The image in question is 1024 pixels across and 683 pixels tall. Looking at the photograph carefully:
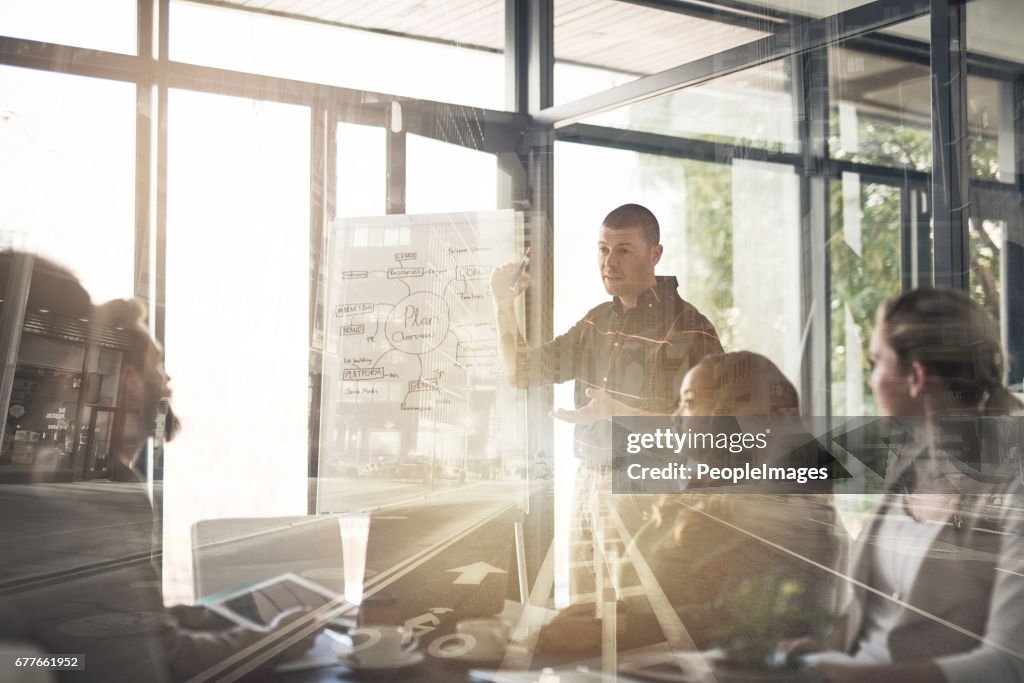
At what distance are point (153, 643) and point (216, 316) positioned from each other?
0.74 metres

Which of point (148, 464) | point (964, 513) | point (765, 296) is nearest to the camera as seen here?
point (964, 513)

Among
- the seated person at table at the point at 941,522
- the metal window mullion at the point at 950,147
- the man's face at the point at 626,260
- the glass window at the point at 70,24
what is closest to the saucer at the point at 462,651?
the seated person at table at the point at 941,522

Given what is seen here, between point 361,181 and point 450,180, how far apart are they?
216 mm

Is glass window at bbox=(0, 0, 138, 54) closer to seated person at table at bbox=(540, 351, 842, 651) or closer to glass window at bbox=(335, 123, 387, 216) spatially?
glass window at bbox=(335, 123, 387, 216)

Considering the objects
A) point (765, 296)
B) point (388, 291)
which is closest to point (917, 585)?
point (765, 296)

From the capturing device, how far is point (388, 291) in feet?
6.91

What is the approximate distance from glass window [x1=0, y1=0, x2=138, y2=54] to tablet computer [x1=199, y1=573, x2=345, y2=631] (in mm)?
1289

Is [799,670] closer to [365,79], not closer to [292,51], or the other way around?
[365,79]

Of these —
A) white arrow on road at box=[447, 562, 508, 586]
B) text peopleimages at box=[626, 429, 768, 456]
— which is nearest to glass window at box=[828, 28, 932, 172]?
text peopleimages at box=[626, 429, 768, 456]

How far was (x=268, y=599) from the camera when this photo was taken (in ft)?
6.39

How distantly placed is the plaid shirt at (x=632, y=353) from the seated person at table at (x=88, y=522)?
81 cm

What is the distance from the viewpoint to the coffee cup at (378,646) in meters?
1.84

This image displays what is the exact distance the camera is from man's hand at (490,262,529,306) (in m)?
2.05

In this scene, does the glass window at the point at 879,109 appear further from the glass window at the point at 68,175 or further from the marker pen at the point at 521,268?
the glass window at the point at 68,175
